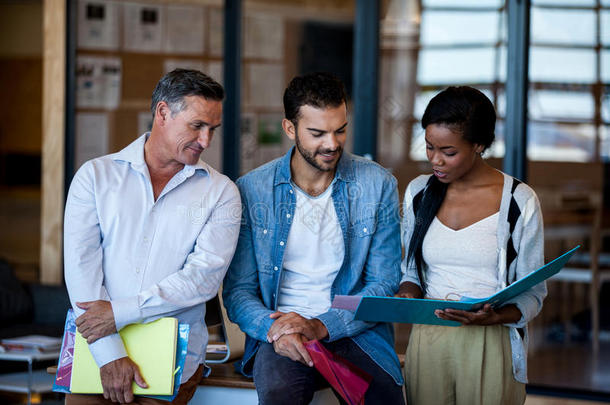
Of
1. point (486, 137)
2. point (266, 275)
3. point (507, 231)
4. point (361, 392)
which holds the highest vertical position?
point (486, 137)

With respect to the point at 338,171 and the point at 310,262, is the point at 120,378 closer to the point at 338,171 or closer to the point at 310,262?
the point at 310,262

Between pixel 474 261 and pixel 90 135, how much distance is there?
3.56 metres

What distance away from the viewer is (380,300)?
229 cm

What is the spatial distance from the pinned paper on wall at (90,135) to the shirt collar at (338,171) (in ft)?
9.32

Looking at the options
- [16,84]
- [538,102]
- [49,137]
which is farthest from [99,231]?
[16,84]

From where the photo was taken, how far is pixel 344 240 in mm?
2816

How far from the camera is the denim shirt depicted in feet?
9.17

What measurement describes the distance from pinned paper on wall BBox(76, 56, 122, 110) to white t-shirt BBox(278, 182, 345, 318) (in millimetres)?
3020

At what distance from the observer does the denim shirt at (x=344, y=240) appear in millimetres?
→ 2795

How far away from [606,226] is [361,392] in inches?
138

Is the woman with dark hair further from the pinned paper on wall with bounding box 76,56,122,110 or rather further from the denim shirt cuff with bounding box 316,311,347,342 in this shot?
the pinned paper on wall with bounding box 76,56,122,110

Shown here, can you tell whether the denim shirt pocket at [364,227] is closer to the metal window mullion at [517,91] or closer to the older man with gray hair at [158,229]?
the older man with gray hair at [158,229]

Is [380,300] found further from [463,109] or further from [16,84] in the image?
[16,84]

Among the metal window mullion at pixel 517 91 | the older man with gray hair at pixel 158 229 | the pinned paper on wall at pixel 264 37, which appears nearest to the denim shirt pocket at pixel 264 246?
the older man with gray hair at pixel 158 229
